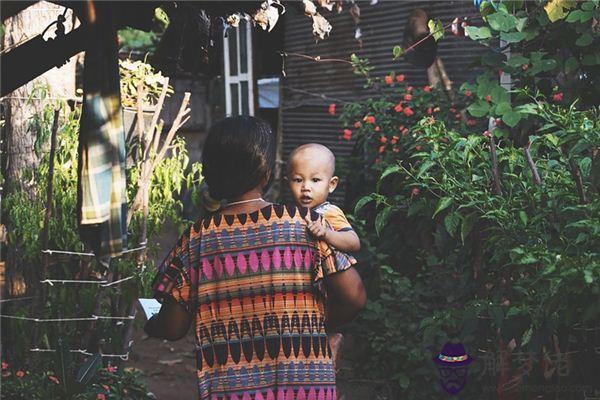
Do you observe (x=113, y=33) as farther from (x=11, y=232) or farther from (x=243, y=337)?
(x=11, y=232)

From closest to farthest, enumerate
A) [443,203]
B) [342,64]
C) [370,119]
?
[443,203], [370,119], [342,64]

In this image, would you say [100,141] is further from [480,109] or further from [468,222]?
[480,109]

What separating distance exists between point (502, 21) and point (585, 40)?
1.75 feet

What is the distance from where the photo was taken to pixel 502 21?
5.98 meters

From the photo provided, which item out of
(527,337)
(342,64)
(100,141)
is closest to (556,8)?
(527,337)

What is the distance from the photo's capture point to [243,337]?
300 cm

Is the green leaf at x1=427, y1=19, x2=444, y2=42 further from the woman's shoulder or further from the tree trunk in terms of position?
the woman's shoulder

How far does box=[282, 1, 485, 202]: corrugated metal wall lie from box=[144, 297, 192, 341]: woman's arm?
564 cm

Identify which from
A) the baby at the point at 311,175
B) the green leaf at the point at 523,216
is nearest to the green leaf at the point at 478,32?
the green leaf at the point at 523,216

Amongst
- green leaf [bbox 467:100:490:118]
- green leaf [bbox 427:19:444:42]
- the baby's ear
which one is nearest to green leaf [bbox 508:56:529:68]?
green leaf [bbox 467:100:490:118]

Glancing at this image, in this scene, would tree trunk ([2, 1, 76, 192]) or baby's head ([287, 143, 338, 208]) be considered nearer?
baby's head ([287, 143, 338, 208])

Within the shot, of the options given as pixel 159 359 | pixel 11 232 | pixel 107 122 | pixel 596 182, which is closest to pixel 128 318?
pixel 11 232

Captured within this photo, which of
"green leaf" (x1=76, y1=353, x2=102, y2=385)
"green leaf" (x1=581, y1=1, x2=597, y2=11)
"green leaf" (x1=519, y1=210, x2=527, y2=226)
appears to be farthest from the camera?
"green leaf" (x1=581, y1=1, x2=597, y2=11)

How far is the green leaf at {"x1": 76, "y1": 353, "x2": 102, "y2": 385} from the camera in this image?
5410mm
